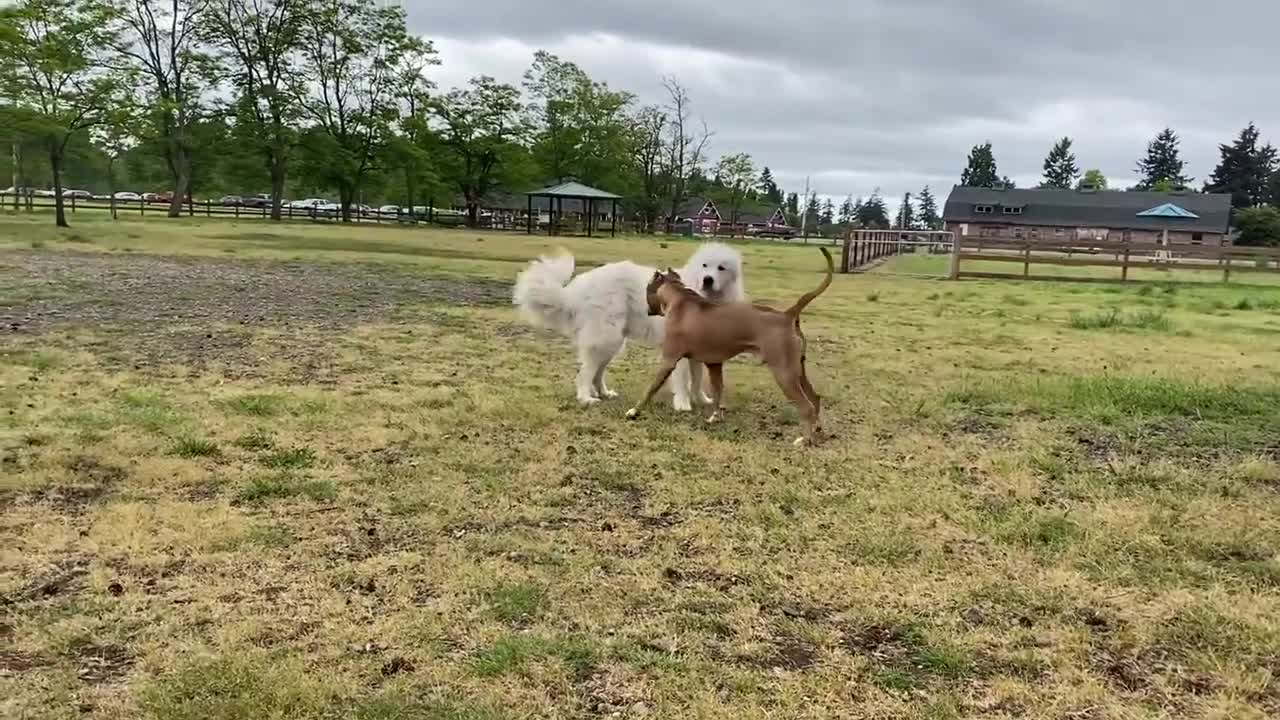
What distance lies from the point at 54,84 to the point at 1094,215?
71461mm

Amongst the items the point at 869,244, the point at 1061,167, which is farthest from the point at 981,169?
the point at 869,244

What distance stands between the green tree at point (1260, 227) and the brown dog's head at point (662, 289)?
71.1 metres

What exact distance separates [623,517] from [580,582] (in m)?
0.77

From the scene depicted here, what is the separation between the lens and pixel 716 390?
20.0 ft

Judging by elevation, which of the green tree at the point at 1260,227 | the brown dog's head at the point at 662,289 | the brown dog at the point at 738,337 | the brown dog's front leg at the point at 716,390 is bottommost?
the brown dog's front leg at the point at 716,390

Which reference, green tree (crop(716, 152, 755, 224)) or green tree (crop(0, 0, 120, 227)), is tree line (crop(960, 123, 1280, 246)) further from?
green tree (crop(0, 0, 120, 227))

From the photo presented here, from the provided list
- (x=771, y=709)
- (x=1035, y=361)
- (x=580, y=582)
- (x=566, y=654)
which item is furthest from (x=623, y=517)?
(x=1035, y=361)

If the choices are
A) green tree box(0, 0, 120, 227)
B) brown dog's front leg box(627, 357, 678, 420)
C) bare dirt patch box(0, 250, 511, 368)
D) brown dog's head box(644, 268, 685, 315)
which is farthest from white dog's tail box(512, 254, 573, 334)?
green tree box(0, 0, 120, 227)

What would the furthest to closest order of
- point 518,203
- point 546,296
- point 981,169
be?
point 981,169 < point 518,203 < point 546,296

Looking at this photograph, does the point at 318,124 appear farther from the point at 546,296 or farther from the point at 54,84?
the point at 546,296

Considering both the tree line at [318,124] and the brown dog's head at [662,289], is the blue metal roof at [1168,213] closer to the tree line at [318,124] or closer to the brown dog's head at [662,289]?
the tree line at [318,124]

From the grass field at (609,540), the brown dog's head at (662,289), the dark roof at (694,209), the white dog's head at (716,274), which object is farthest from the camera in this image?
the dark roof at (694,209)

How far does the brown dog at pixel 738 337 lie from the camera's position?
5.44 metres

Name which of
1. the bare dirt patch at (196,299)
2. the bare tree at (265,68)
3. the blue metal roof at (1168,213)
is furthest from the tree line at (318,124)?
the blue metal roof at (1168,213)
